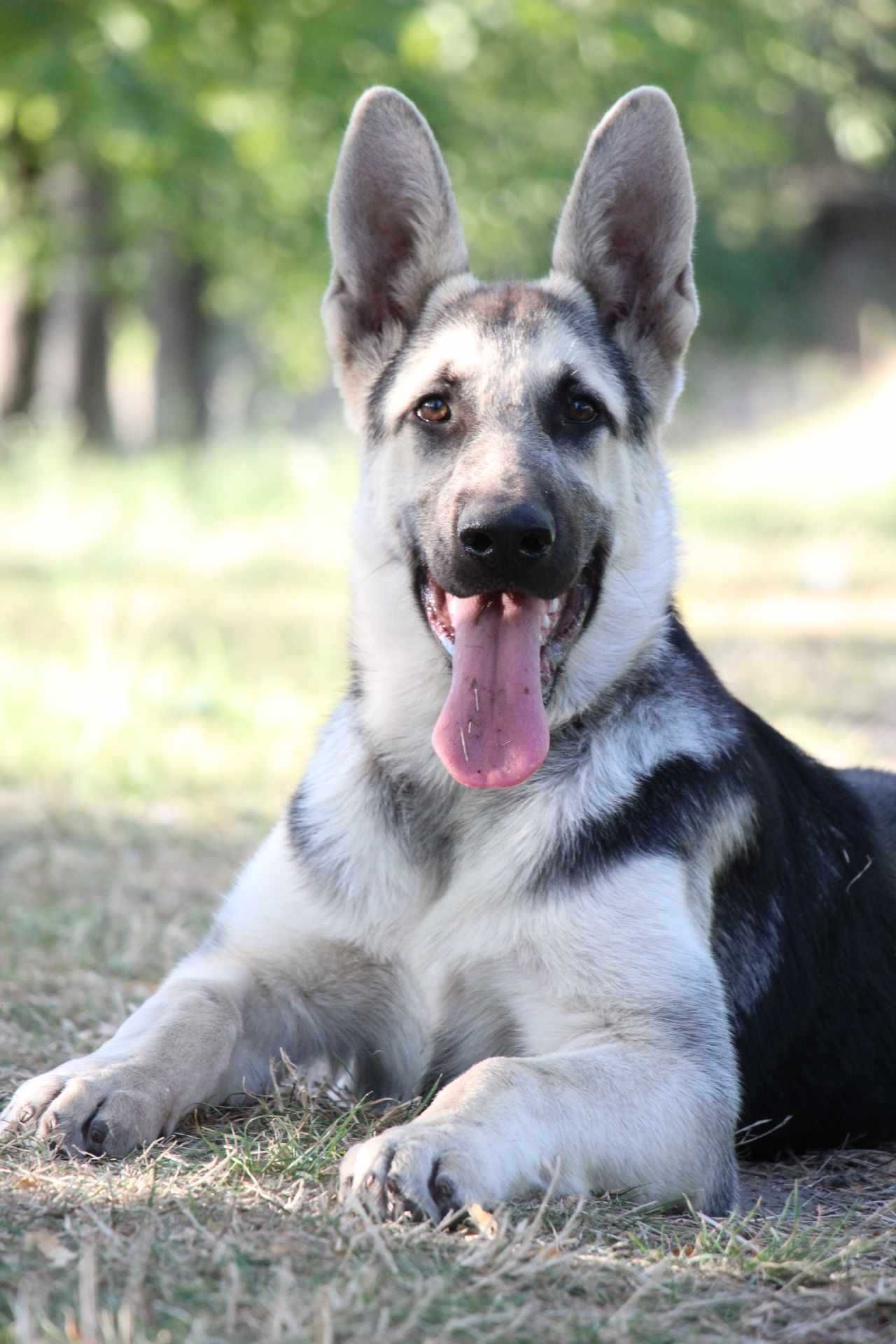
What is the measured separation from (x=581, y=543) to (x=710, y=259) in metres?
29.5

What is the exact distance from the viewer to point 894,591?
13086 millimetres

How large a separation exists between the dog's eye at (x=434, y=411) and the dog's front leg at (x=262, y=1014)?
1.15m

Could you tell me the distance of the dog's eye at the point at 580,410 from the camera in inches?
168

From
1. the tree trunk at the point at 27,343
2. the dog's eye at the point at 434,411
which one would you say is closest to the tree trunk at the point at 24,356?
the tree trunk at the point at 27,343

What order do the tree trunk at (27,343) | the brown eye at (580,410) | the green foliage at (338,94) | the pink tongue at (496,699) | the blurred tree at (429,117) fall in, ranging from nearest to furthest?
the pink tongue at (496,699) → the brown eye at (580,410) → the green foliage at (338,94) → the blurred tree at (429,117) → the tree trunk at (27,343)

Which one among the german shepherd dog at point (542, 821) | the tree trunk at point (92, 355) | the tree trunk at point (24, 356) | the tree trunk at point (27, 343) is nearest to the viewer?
the german shepherd dog at point (542, 821)

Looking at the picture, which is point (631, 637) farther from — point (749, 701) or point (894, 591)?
point (894, 591)

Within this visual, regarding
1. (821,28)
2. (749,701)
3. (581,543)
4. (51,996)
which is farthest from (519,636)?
(821,28)

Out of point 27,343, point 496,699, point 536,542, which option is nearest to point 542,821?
point 496,699

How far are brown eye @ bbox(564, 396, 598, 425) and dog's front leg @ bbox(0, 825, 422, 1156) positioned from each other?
132 centimetres

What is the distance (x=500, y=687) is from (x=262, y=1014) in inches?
38.8

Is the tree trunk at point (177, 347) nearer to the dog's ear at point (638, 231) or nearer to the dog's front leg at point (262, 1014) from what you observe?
the dog's ear at point (638, 231)

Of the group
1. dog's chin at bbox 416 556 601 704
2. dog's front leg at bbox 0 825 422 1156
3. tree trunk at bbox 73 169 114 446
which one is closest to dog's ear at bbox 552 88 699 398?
dog's chin at bbox 416 556 601 704

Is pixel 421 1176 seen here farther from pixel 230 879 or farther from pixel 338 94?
pixel 338 94
